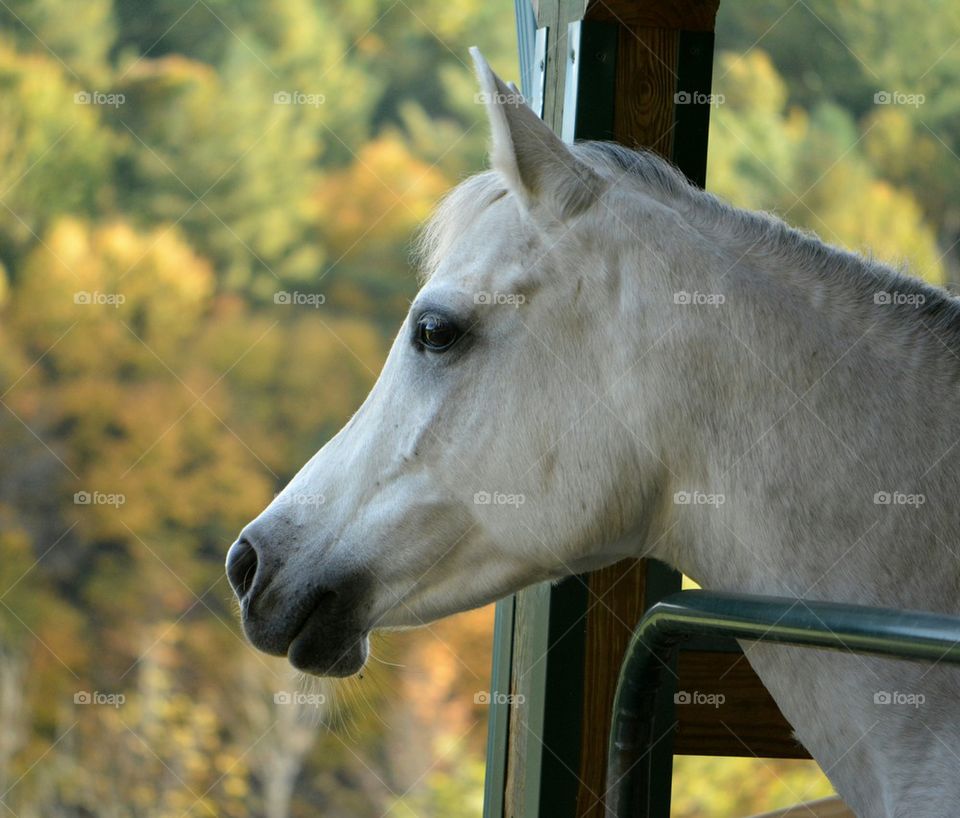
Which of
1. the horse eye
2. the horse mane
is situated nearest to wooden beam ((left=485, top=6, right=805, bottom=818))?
the horse mane

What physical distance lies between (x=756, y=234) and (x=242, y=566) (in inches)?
31.4

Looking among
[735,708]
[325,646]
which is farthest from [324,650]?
[735,708]

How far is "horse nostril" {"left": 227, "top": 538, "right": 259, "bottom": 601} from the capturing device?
1364mm

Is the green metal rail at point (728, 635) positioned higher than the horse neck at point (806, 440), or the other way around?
the horse neck at point (806, 440)

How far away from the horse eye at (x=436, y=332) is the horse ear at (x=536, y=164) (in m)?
0.18

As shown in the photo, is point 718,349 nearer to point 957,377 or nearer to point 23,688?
point 957,377

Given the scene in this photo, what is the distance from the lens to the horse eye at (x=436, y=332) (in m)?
1.29

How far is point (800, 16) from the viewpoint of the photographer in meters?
10.4

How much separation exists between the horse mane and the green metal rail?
0.54m

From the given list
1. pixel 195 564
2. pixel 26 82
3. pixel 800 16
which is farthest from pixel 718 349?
pixel 800 16

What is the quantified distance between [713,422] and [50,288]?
9.04m

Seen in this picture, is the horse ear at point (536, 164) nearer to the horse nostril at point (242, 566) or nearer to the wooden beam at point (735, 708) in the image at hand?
the horse nostril at point (242, 566)

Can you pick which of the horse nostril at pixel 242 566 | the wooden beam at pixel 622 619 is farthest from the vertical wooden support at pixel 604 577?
the horse nostril at pixel 242 566

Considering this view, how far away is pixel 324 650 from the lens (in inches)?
53.2
